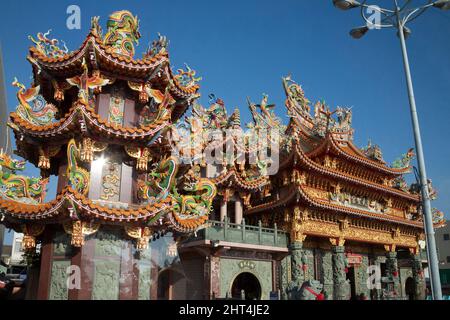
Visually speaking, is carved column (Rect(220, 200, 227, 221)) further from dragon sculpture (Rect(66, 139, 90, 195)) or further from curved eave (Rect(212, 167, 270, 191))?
dragon sculpture (Rect(66, 139, 90, 195))

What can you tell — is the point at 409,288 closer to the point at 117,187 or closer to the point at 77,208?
the point at 117,187

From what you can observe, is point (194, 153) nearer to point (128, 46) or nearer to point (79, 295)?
point (128, 46)

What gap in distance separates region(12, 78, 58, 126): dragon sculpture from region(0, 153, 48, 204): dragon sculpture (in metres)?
1.33

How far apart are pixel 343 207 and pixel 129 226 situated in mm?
17469

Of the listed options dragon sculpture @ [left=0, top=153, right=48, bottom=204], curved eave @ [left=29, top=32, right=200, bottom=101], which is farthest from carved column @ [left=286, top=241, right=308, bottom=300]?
dragon sculpture @ [left=0, top=153, right=48, bottom=204]

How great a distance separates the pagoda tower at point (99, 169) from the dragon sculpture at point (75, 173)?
1.1 inches

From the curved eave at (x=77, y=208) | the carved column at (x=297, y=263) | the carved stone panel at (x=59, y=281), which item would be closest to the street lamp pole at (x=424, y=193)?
the curved eave at (x=77, y=208)

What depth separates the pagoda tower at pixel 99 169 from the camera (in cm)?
1088

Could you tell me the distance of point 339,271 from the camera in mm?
25078

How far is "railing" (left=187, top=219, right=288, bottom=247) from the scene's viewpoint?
736 inches

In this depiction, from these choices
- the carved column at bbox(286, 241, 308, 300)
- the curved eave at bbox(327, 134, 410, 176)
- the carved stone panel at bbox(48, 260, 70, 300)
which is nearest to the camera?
the carved stone panel at bbox(48, 260, 70, 300)

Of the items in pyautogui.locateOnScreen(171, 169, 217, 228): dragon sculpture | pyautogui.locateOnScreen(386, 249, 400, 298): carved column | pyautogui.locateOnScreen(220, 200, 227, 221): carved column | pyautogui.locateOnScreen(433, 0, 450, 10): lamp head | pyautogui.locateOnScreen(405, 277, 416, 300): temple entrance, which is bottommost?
pyautogui.locateOnScreen(405, 277, 416, 300): temple entrance

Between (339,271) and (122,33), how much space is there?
1921cm
